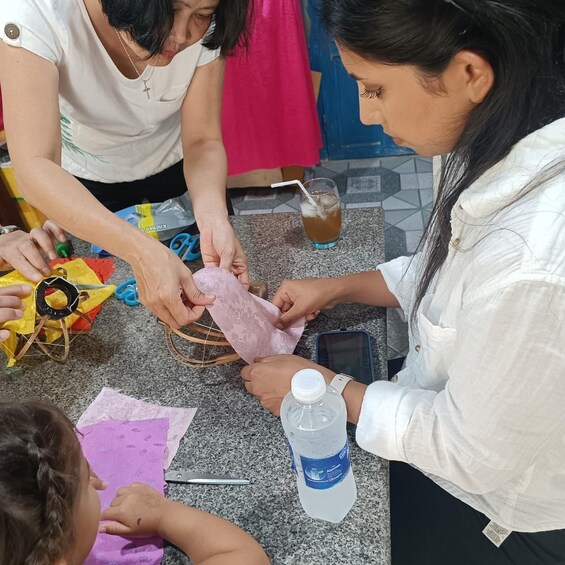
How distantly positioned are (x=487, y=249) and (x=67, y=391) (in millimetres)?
772

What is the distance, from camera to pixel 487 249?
0.67 m

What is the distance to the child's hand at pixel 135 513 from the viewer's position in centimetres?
76

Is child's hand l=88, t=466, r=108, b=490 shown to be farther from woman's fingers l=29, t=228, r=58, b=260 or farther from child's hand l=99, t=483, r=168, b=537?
woman's fingers l=29, t=228, r=58, b=260

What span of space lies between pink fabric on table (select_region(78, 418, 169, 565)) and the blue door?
93.9 inches

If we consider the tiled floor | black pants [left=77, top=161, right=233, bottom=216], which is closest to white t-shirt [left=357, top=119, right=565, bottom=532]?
black pants [left=77, top=161, right=233, bottom=216]

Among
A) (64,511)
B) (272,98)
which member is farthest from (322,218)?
(272,98)

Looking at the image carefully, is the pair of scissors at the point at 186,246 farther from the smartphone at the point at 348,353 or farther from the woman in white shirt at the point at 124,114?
the smartphone at the point at 348,353

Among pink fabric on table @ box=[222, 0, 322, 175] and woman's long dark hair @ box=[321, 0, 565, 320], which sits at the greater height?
woman's long dark hair @ box=[321, 0, 565, 320]

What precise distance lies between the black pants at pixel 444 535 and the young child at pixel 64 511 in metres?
0.35

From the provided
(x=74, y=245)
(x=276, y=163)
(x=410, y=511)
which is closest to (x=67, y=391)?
(x=74, y=245)

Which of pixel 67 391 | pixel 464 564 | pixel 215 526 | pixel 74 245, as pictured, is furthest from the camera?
pixel 74 245

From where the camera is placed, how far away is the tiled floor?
2.66 meters

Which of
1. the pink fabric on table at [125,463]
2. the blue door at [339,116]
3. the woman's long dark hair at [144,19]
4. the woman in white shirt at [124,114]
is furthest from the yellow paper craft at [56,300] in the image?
the blue door at [339,116]

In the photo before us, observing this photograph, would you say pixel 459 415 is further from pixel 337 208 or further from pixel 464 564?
pixel 337 208
